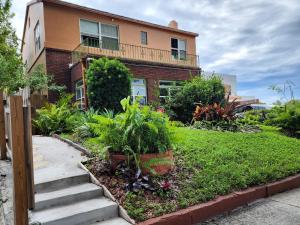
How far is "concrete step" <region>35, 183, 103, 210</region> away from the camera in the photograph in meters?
3.71

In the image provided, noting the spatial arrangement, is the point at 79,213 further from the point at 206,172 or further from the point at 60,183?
the point at 206,172

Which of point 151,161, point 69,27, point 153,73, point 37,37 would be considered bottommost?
point 151,161

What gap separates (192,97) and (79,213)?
30.1ft

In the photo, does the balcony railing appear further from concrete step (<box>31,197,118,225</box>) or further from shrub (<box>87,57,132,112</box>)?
concrete step (<box>31,197,118,225</box>)

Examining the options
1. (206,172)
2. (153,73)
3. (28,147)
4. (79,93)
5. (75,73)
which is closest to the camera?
(28,147)

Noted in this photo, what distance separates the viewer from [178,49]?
1986cm

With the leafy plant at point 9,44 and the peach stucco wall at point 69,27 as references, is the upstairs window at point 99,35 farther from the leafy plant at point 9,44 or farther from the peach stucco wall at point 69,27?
the leafy plant at point 9,44

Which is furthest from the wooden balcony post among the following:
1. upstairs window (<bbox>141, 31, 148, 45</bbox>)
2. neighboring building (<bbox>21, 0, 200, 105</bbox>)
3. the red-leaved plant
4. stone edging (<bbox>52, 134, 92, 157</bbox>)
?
upstairs window (<bbox>141, 31, 148, 45</bbox>)

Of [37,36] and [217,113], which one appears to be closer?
[217,113]

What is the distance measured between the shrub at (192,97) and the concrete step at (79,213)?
8.20 meters

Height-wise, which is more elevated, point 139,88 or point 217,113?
point 139,88

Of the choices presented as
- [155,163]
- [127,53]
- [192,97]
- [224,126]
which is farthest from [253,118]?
[127,53]

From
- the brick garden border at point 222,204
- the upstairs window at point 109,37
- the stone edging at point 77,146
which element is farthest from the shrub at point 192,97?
the brick garden border at point 222,204

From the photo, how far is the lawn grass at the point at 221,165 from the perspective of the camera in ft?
12.6
